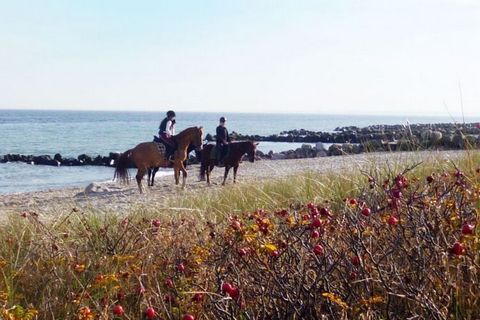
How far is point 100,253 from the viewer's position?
471 centimetres

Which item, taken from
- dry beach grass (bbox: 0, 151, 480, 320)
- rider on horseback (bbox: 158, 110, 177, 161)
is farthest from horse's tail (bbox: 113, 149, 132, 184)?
dry beach grass (bbox: 0, 151, 480, 320)

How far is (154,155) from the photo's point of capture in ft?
60.6

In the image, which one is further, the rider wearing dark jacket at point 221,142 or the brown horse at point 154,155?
the rider wearing dark jacket at point 221,142

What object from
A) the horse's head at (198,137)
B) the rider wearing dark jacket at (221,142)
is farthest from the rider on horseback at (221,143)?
the horse's head at (198,137)

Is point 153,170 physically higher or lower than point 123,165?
lower

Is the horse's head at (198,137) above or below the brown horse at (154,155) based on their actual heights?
above

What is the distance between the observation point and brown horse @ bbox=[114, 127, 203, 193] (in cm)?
1817

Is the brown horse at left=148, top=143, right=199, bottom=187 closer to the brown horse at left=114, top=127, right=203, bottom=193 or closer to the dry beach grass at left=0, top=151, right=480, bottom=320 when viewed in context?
the brown horse at left=114, top=127, right=203, bottom=193

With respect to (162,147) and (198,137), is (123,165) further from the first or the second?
(198,137)

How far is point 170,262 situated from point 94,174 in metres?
28.4

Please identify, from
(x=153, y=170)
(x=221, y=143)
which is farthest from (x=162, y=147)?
(x=221, y=143)

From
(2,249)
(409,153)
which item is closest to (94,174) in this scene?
(409,153)

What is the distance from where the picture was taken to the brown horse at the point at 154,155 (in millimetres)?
18172

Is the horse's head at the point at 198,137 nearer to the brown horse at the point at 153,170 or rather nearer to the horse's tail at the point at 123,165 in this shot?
the brown horse at the point at 153,170
